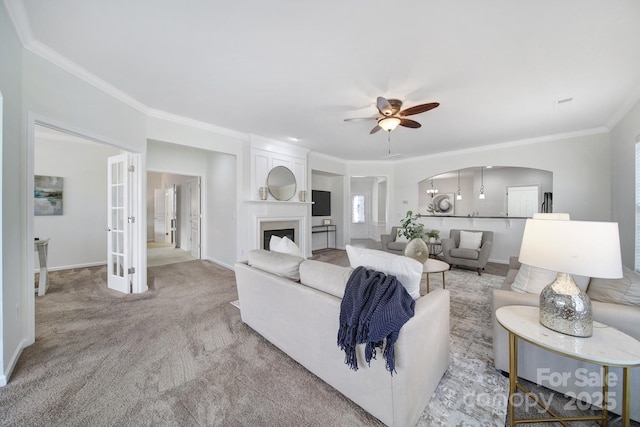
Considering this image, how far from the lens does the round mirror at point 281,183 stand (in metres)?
4.86

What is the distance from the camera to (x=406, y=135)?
4.41m

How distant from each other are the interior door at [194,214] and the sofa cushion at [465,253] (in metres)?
5.61

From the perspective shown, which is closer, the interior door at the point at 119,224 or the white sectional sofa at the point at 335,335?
the white sectional sofa at the point at 335,335

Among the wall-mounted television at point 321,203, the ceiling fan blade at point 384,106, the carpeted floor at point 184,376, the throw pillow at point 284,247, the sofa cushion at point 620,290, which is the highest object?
the ceiling fan blade at point 384,106

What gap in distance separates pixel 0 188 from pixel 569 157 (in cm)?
710

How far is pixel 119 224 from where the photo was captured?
3.54 metres

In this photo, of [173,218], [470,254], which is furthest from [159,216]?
[470,254]

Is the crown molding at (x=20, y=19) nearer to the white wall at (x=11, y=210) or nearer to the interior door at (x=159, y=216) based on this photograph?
the white wall at (x=11, y=210)

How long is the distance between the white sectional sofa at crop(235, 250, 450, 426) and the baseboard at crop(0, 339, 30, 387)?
1.65 m

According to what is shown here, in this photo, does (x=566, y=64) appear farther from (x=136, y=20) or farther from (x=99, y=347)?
(x=99, y=347)

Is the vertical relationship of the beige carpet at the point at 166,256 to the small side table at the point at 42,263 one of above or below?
below

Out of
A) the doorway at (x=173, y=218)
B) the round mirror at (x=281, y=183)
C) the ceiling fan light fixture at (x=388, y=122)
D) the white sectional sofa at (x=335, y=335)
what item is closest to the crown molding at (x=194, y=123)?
the round mirror at (x=281, y=183)

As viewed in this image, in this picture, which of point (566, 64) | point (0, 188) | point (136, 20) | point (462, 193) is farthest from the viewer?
point (462, 193)

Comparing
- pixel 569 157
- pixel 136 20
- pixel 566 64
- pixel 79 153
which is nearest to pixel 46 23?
pixel 136 20
